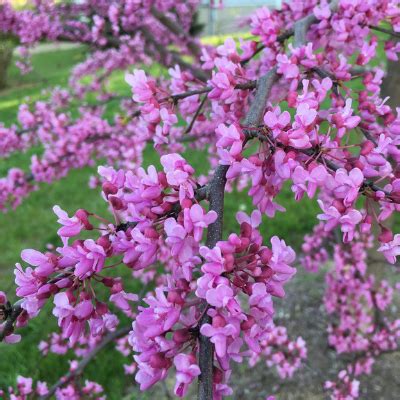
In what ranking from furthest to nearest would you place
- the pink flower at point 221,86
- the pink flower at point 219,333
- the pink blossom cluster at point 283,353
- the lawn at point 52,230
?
the lawn at point 52,230 < the pink blossom cluster at point 283,353 < the pink flower at point 221,86 < the pink flower at point 219,333

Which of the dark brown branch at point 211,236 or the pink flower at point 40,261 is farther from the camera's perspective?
the pink flower at point 40,261

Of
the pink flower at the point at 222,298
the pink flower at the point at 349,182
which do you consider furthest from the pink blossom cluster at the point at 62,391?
the pink flower at the point at 349,182

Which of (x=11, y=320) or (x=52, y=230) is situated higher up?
(x=11, y=320)

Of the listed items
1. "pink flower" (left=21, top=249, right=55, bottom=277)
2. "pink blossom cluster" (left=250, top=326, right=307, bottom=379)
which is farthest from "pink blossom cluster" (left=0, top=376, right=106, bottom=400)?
"pink flower" (left=21, top=249, right=55, bottom=277)

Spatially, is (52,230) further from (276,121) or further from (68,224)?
(276,121)

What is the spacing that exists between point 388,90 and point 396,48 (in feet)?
6.04

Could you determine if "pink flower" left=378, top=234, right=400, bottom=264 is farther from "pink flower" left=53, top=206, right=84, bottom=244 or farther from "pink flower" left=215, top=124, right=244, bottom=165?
"pink flower" left=53, top=206, right=84, bottom=244

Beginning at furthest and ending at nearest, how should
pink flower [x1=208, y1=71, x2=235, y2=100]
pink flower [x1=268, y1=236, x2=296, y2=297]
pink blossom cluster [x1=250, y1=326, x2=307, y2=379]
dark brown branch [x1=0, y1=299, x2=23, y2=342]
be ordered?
pink blossom cluster [x1=250, y1=326, x2=307, y2=379]
pink flower [x1=208, y1=71, x2=235, y2=100]
dark brown branch [x1=0, y1=299, x2=23, y2=342]
pink flower [x1=268, y1=236, x2=296, y2=297]

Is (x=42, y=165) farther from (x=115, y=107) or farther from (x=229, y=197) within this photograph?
(x=115, y=107)

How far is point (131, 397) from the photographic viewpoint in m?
3.24

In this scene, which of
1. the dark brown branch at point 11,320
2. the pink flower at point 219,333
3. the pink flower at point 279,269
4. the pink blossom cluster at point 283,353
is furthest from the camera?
the pink blossom cluster at point 283,353

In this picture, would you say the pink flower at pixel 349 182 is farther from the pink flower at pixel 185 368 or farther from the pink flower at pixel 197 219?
the pink flower at pixel 185 368

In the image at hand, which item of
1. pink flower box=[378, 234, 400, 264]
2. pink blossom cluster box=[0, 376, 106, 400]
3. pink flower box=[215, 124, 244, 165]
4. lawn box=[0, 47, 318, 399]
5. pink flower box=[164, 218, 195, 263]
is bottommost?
lawn box=[0, 47, 318, 399]

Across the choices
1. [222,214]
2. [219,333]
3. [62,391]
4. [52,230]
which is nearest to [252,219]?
[222,214]
